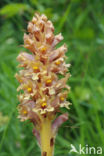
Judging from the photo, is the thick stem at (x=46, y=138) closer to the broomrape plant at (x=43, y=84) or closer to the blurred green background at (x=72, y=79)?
the broomrape plant at (x=43, y=84)

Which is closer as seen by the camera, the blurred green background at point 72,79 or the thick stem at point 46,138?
the thick stem at point 46,138

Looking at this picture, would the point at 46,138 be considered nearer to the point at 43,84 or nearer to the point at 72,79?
the point at 43,84

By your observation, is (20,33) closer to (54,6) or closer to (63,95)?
(54,6)

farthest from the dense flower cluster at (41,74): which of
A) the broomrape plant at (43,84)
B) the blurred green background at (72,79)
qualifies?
the blurred green background at (72,79)

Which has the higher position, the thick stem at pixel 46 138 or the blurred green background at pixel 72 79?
the blurred green background at pixel 72 79

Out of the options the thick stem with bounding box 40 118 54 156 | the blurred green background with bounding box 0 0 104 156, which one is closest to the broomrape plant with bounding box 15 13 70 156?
the thick stem with bounding box 40 118 54 156

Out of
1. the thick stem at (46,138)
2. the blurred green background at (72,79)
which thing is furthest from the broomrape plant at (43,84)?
the blurred green background at (72,79)
